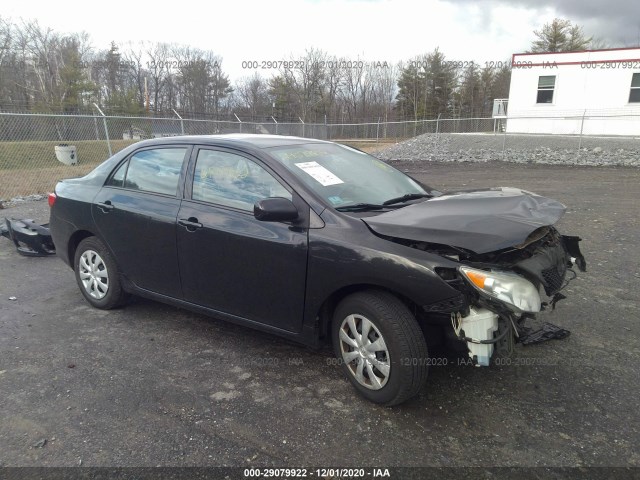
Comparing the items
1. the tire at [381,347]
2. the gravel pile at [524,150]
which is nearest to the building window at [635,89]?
the gravel pile at [524,150]

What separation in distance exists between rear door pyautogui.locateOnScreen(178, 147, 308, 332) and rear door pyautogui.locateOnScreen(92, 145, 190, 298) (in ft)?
0.49

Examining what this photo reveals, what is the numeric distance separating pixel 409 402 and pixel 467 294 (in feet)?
2.76

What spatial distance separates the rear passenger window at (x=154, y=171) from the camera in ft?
12.2

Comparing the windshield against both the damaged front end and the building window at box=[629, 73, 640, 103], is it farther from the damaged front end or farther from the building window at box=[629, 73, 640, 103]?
the building window at box=[629, 73, 640, 103]

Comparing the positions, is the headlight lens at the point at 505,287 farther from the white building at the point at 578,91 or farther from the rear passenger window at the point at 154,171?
the white building at the point at 578,91

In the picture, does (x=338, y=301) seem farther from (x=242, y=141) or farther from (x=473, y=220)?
(x=242, y=141)

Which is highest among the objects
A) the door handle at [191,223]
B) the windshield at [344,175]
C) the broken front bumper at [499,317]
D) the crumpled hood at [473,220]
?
the windshield at [344,175]

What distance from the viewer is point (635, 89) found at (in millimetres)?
21203

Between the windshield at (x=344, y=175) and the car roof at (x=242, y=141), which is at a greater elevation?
the car roof at (x=242, y=141)

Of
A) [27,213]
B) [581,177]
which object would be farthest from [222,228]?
[581,177]

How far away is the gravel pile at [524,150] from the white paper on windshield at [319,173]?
16452 millimetres

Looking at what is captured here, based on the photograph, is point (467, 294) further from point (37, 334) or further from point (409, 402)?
point (37, 334)

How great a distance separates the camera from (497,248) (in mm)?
2484

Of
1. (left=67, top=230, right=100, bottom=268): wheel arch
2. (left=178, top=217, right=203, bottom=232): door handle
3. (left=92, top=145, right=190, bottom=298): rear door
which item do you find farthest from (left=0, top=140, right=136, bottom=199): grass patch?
(left=178, top=217, right=203, bottom=232): door handle
